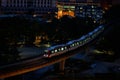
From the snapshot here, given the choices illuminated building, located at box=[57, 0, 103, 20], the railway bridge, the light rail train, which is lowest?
the railway bridge

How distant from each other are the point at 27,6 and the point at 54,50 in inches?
1449

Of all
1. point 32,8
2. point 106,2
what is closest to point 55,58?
point 32,8

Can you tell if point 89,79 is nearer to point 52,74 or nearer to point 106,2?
point 52,74

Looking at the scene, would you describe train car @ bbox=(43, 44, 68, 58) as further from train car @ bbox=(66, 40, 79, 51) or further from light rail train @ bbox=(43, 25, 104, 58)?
train car @ bbox=(66, 40, 79, 51)

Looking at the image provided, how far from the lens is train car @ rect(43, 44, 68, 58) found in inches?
764

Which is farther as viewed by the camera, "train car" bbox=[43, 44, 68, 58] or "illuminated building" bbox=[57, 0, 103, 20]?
"illuminated building" bbox=[57, 0, 103, 20]

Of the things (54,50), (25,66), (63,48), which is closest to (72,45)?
(63,48)

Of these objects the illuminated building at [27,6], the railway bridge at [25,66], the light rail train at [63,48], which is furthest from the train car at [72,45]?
the illuminated building at [27,6]

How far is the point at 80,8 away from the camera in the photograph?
217 ft

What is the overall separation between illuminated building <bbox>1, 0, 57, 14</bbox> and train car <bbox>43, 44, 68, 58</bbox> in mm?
32963

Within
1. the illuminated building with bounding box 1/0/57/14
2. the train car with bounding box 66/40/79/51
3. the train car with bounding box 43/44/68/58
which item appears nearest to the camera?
the train car with bounding box 43/44/68/58

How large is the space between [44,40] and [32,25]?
210cm

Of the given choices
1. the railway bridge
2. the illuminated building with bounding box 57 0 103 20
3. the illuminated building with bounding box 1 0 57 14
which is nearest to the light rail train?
the railway bridge

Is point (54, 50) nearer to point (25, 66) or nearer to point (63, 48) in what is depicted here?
point (63, 48)
